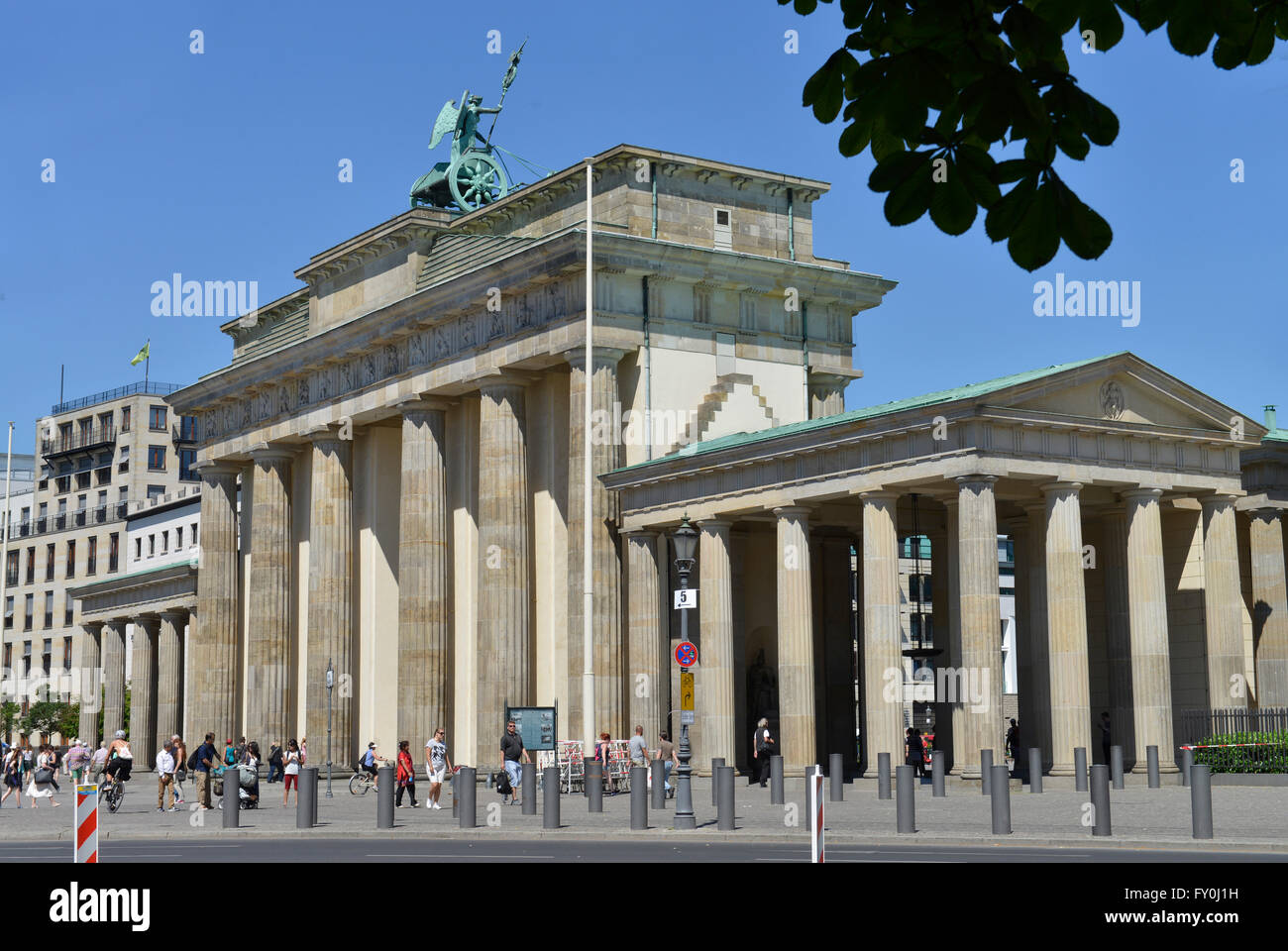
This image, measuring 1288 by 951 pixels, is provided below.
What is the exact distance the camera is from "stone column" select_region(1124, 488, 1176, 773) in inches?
1475

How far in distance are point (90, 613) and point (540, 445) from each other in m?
45.4

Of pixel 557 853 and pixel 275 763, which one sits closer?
pixel 557 853

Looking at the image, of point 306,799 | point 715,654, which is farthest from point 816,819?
point 715,654

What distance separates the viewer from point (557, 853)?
22.6 metres

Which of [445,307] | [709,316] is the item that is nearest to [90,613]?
[445,307]

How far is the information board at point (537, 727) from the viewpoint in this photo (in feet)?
123

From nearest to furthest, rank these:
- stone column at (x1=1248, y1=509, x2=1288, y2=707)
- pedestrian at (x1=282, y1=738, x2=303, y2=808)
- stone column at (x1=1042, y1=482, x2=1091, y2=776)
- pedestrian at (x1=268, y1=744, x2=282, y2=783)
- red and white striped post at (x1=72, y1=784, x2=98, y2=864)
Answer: red and white striped post at (x1=72, y1=784, x2=98, y2=864), stone column at (x1=1042, y1=482, x2=1091, y2=776), pedestrian at (x1=282, y1=738, x2=303, y2=808), stone column at (x1=1248, y1=509, x2=1288, y2=707), pedestrian at (x1=268, y1=744, x2=282, y2=783)

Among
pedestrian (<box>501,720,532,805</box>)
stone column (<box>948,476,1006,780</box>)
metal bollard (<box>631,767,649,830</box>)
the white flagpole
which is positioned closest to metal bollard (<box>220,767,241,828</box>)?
pedestrian (<box>501,720,532,805</box>)

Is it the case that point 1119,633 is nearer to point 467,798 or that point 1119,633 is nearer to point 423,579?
point 467,798

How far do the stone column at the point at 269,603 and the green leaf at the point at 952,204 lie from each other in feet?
190

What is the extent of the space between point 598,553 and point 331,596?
16045 mm

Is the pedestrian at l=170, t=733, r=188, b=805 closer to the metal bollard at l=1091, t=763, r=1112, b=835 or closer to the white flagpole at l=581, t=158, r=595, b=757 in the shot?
the white flagpole at l=581, t=158, r=595, b=757

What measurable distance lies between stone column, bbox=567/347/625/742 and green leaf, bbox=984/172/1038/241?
3900cm
